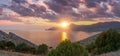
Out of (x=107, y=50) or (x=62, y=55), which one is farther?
(x=107, y=50)

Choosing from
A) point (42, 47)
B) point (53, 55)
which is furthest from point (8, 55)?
point (42, 47)

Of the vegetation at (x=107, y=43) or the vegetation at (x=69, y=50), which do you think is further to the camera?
the vegetation at (x=107, y=43)

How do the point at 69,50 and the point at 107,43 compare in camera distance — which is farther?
the point at 107,43

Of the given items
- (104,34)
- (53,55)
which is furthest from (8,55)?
(104,34)

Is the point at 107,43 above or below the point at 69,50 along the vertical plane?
above

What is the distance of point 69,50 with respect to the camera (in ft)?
62.8

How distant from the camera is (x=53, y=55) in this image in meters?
19.5

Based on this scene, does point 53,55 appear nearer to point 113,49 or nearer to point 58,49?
point 58,49

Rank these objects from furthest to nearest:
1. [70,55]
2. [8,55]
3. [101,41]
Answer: [101,41], [8,55], [70,55]

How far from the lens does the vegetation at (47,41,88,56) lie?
753 inches

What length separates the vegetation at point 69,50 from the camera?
19125 mm

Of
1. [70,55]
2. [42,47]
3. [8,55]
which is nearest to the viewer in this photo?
[70,55]

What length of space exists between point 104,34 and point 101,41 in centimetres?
96

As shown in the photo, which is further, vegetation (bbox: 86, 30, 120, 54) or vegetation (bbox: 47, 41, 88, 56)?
vegetation (bbox: 86, 30, 120, 54)
